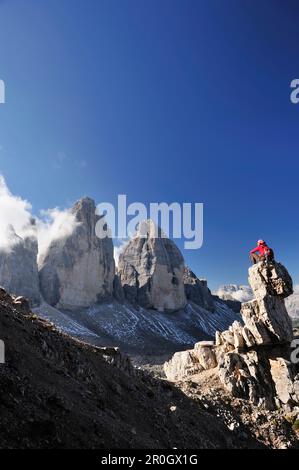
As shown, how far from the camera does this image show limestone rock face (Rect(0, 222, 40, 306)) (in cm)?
13350

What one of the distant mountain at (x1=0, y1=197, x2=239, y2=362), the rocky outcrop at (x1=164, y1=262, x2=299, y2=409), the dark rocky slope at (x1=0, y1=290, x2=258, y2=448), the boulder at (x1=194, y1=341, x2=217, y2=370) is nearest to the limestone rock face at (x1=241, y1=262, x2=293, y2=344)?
the rocky outcrop at (x1=164, y1=262, x2=299, y2=409)

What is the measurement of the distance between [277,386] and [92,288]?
136572mm

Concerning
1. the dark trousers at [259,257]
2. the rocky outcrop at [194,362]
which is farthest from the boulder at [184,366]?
the dark trousers at [259,257]

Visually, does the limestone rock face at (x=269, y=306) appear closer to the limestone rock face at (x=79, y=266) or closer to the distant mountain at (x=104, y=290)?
the distant mountain at (x=104, y=290)

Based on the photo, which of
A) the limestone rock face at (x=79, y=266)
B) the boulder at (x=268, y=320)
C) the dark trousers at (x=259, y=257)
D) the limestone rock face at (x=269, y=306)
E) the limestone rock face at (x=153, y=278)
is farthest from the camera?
the limestone rock face at (x=153, y=278)

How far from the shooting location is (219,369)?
87.5ft

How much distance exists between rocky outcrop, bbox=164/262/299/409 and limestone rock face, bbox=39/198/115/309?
121408mm

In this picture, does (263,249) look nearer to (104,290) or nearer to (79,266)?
(79,266)

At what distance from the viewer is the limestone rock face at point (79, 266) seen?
488 ft

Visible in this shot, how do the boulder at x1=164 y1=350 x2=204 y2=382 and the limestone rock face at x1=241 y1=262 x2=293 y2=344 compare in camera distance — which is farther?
the boulder at x1=164 y1=350 x2=204 y2=382

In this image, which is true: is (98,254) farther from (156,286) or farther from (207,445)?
(207,445)

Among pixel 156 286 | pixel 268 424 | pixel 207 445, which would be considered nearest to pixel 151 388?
pixel 207 445

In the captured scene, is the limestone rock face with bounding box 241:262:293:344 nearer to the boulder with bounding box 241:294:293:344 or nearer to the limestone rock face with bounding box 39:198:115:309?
the boulder with bounding box 241:294:293:344

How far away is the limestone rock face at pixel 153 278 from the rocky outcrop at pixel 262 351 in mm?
149167
